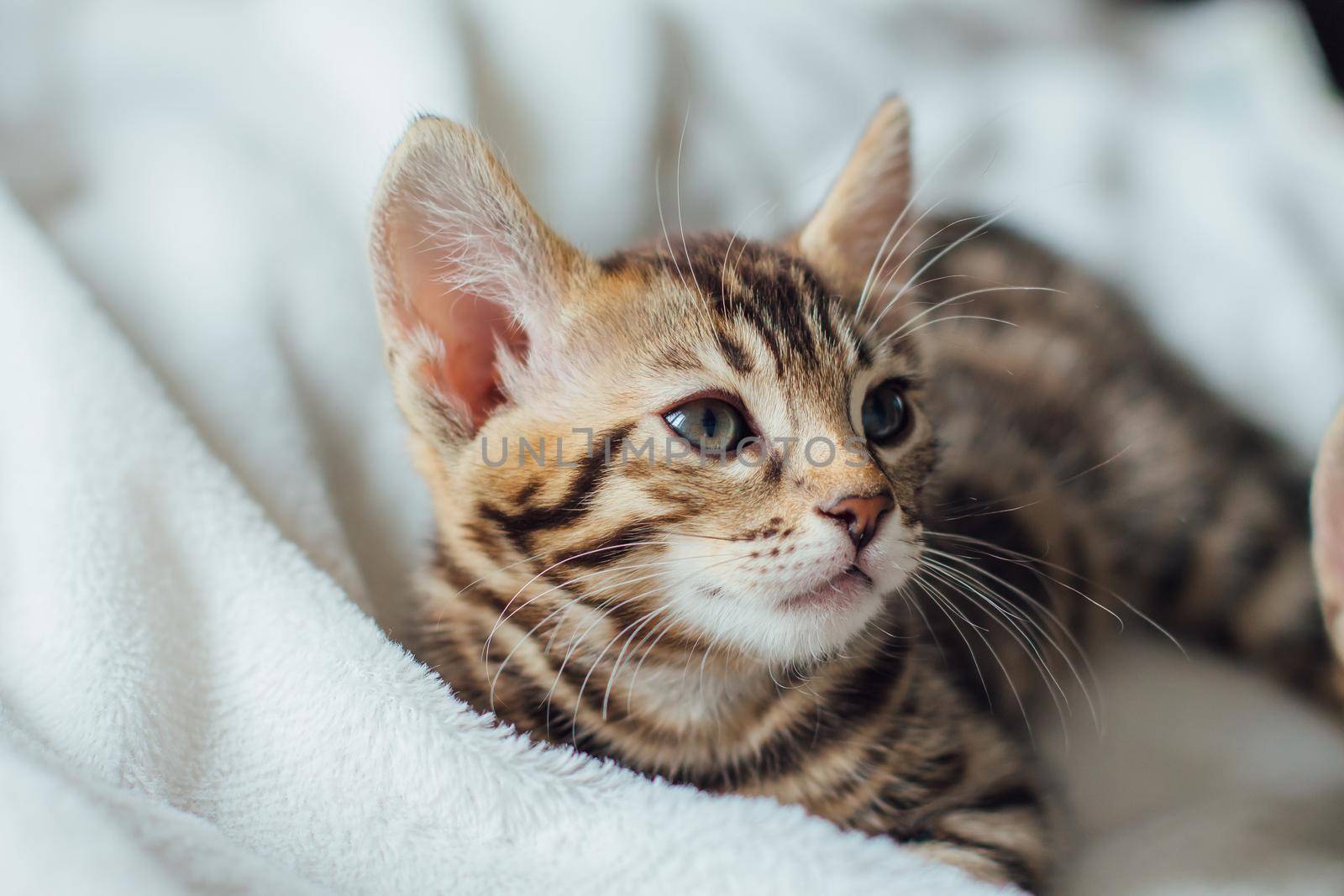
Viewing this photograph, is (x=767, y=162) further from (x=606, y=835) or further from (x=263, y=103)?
(x=606, y=835)

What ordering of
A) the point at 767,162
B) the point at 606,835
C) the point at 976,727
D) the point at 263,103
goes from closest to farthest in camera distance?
the point at 606,835 → the point at 976,727 → the point at 263,103 → the point at 767,162

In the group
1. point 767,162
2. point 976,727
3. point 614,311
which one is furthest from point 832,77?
point 976,727

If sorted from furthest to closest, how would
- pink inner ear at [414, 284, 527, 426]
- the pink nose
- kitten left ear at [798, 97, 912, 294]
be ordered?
kitten left ear at [798, 97, 912, 294] < pink inner ear at [414, 284, 527, 426] < the pink nose

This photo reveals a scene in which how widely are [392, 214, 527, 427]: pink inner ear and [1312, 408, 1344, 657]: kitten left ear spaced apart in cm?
76

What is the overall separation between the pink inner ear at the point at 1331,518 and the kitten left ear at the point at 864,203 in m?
0.45

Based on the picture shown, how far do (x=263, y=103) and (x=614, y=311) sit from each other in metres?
0.73

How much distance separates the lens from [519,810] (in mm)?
793

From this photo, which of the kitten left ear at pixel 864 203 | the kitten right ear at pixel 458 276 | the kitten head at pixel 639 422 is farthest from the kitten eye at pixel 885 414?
the kitten right ear at pixel 458 276

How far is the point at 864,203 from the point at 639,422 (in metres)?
0.44

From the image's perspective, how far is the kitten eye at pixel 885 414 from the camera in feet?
3.13

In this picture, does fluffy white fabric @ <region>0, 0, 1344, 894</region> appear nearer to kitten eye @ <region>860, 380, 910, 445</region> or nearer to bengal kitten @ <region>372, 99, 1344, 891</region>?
bengal kitten @ <region>372, 99, 1344, 891</region>

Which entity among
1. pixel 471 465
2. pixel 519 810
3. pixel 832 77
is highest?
pixel 832 77

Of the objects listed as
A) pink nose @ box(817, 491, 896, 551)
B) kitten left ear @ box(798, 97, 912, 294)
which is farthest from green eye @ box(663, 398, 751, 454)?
kitten left ear @ box(798, 97, 912, 294)

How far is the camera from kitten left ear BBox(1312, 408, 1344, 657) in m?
0.89
